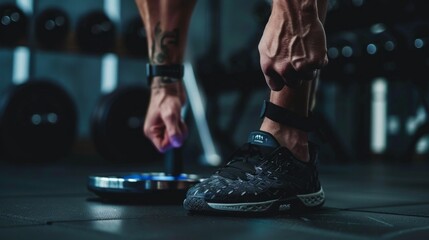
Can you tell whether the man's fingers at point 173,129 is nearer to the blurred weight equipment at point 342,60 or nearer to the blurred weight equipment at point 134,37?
the blurred weight equipment at point 342,60

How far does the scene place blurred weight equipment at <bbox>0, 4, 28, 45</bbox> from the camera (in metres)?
3.21

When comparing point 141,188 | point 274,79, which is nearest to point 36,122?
point 141,188

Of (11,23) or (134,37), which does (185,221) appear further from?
(134,37)

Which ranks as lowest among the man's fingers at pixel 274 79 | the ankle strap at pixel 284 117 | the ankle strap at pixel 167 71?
the ankle strap at pixel 284 117

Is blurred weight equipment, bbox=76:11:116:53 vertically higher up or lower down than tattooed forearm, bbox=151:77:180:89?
higher up

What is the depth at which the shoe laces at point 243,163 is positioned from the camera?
3.34 ft

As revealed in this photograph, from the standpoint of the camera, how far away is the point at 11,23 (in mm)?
3223

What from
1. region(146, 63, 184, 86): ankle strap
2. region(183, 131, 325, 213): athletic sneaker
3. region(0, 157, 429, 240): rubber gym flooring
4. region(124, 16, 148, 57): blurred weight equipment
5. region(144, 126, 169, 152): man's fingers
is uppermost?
region(124, 16, 148, 57): blurred weight equipment

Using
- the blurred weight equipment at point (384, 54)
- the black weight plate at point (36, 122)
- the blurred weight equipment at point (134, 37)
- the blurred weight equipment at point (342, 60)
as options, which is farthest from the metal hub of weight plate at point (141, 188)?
the blurred weight equipment at point (134, 37)

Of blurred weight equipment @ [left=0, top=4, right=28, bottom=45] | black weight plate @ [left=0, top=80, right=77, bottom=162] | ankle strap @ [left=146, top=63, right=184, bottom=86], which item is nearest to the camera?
ankle strap @ [left=146, top=63, right=184, bottom=86]

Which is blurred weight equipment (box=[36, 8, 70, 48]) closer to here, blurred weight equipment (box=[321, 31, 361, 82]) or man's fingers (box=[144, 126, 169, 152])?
blurred weight equipment (box=[321, 31, 361, 82])

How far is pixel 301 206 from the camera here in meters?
1.05

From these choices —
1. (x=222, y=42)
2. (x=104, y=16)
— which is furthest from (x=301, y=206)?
(x=222, y=42)

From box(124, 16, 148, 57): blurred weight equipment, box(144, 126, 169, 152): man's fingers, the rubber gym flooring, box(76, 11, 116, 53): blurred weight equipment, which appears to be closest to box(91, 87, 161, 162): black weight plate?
box(76, 11, 116, 53): blurred weight equipment
